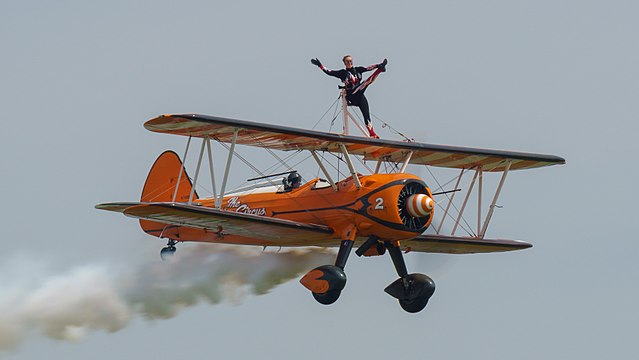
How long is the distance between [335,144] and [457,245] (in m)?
3.83

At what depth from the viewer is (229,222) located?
27188 millimetres

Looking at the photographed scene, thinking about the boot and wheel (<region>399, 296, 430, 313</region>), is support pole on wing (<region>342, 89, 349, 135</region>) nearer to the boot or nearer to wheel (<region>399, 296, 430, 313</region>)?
the boot

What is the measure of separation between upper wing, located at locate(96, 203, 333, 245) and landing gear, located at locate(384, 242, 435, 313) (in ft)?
4.34

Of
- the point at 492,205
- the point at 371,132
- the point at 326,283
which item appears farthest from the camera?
the point at 492,205

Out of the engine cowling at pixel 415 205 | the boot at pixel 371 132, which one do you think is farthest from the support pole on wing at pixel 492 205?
the engine cowling at pixel 415 205

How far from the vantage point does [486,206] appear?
3133 centimetres

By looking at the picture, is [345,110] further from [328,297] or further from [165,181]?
[165,181]

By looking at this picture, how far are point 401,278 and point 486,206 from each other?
3.89 m

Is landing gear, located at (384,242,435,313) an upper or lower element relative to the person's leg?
lower

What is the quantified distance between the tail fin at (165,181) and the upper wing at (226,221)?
3863 mm

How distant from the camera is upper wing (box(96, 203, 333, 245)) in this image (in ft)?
86.2

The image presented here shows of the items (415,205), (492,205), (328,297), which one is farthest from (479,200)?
(328,297)

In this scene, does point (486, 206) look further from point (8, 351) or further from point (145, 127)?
point (8, 351)

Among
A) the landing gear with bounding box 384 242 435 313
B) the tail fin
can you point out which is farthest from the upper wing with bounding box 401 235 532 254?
the tail fin
